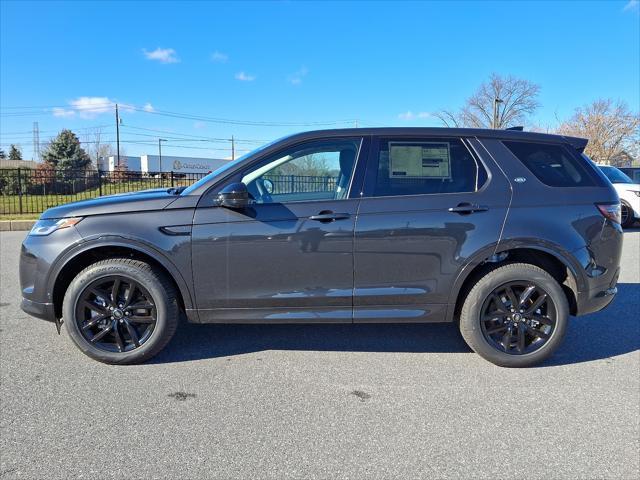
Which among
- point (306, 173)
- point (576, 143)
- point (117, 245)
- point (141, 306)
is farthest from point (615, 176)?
point (117, 245)

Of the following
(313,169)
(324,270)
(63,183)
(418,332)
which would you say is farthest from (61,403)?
(63,183)

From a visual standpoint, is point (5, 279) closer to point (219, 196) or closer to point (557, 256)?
point (219, 196)

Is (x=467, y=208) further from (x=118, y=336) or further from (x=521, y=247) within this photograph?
(x=118, y=336)

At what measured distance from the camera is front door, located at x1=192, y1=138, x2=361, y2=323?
10.6ft

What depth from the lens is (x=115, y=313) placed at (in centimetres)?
339

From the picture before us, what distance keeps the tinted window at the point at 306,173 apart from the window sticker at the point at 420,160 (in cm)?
32

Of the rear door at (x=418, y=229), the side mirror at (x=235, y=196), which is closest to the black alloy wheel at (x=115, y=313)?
the side mirror at (x=235, y=196)

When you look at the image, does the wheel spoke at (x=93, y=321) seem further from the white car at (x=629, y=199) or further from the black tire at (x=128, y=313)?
the white car at (x=629, y=199)

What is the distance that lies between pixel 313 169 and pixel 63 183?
52.9 ft

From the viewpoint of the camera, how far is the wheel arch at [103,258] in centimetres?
327

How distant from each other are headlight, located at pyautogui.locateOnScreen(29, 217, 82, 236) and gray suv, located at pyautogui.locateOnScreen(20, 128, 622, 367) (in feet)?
0.04

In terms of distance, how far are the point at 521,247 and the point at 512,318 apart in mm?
569

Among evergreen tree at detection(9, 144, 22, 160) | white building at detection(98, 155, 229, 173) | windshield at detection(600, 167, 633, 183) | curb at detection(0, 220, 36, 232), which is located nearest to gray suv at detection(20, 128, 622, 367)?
windshield at detection(600, 167, 633, 183)

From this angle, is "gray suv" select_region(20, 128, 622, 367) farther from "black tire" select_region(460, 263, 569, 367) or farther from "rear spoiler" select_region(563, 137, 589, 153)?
"rear spoiler" select_region(563, 137, 589, 153)
